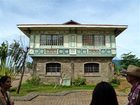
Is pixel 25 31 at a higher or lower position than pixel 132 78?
higher

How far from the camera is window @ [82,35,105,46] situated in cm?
2948

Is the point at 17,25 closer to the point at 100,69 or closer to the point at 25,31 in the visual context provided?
the point at 25,31

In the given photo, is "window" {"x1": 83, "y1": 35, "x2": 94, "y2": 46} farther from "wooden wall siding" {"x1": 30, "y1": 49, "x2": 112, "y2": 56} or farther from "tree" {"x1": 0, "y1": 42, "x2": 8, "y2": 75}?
"tree" {"x1": 0, "y1": 42, "x2": 8, "y2": 75}

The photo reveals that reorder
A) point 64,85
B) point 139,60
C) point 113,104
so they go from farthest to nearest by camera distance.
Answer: point 139,60, point 64,85, point 113,104

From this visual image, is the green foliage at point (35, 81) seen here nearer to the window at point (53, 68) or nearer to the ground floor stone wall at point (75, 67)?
the ground floor stone wall at point (75, 67)

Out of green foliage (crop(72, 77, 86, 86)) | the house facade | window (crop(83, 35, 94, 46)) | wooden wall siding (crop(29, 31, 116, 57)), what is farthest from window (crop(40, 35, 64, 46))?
green foliage (crop(72, 77, 86, 86))

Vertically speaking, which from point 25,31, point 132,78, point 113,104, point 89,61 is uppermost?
point 25,31

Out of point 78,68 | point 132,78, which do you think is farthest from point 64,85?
point 132,78

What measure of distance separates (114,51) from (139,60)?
11.6 meters

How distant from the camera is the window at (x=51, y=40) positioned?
29344mm

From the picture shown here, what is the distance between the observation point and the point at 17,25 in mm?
28625

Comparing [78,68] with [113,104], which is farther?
[78,68]

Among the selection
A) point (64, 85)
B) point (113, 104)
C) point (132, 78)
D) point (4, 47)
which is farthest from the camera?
point (64, 85)

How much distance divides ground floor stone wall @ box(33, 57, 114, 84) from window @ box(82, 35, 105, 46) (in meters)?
1.29
